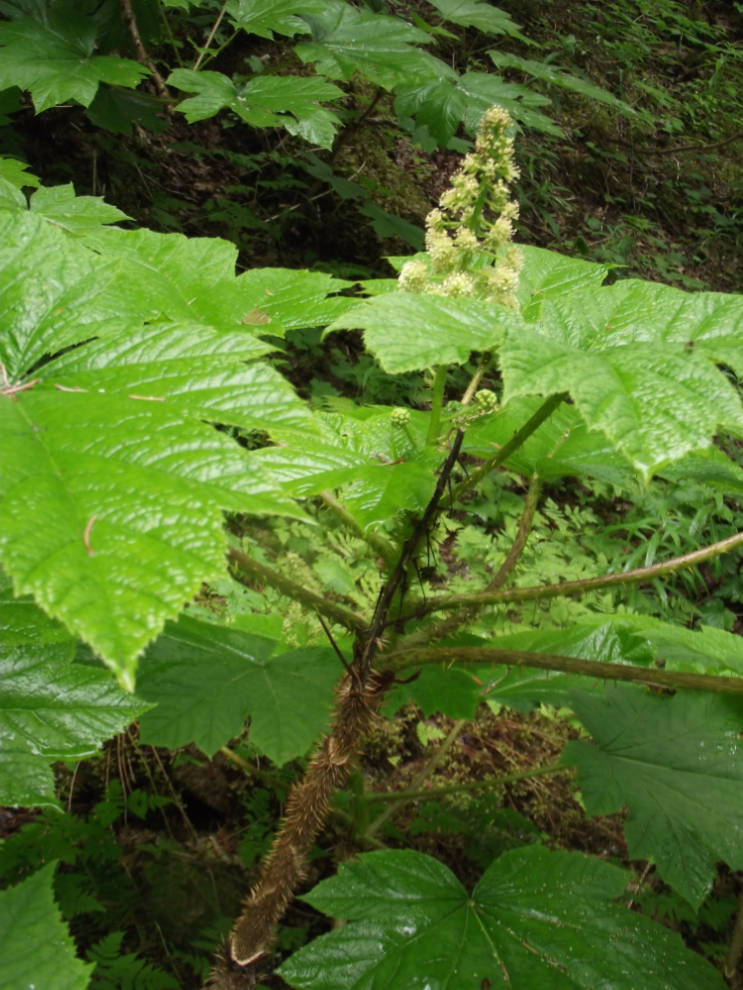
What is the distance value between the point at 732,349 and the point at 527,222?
595 cm

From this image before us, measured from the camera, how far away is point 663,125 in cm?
834

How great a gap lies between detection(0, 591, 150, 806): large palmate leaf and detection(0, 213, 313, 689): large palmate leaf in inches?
15.6

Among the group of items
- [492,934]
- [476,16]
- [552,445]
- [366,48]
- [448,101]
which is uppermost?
[476,16]

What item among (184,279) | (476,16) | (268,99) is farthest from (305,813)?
(476,16)

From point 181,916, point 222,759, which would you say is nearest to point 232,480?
point 181,916

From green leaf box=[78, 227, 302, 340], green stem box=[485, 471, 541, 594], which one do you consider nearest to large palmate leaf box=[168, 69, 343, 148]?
green leaf box=[78, 227, 302, 340]

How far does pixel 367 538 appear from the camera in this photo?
1.05m

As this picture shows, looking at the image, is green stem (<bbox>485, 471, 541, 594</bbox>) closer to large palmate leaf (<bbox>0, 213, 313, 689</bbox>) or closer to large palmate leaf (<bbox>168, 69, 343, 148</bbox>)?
large palmate leaf (<bbox>0, 213, 313, 689</bbox>)

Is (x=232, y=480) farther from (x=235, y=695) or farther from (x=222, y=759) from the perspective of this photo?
(x=222, y=759)

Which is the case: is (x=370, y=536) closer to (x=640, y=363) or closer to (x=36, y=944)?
(x=640, y=363)

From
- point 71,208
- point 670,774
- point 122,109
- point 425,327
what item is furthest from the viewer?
point 122,109

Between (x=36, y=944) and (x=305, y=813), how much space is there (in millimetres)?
430

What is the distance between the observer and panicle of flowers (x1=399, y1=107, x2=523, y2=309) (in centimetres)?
108

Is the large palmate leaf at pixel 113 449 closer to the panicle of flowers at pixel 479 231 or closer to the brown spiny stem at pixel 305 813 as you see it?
the panicle of flowers at pixel 479 231
